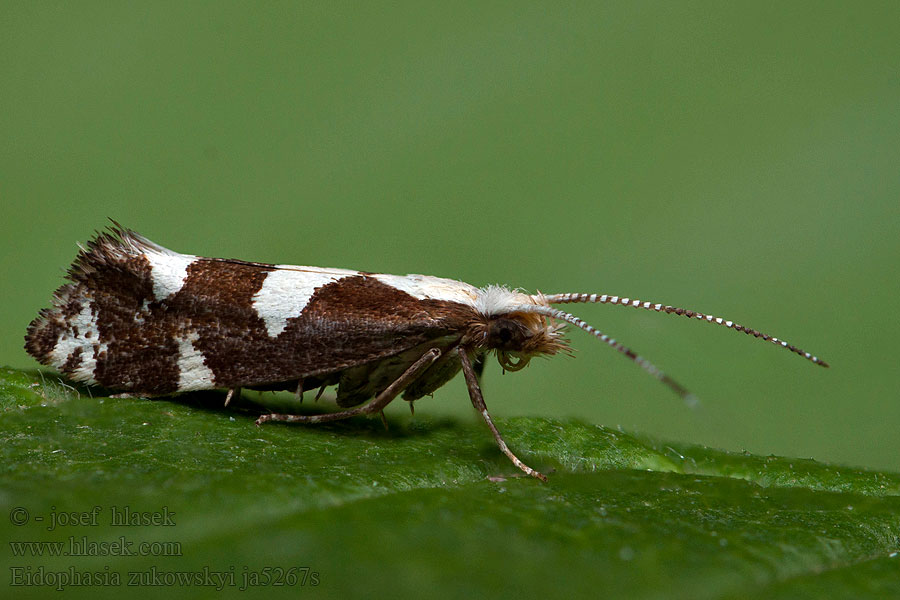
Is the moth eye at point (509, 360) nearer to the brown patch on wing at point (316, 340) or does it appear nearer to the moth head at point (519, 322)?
the moth head at point (519, 322)

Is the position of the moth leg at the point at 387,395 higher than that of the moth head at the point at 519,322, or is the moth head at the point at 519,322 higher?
the moth head at the point at 519,322

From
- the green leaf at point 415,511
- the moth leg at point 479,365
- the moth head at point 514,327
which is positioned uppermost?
the moth head at point 514,327

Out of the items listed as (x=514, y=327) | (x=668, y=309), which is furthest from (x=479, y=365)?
(x=668, y=309)

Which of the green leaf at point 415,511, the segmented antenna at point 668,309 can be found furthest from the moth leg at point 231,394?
the segmented antenna at point 668,309

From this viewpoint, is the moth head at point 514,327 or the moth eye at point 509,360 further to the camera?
the moth eye at point 509,360

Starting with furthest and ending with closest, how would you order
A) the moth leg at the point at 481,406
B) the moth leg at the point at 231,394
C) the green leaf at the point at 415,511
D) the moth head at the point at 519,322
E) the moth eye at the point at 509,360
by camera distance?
1. the moth eye at the point at 509,360
2. the moth head at the point at 519,322
3. the moth leg at the point at 231,394
4. the moth leg at the point at 481,406
5. the green leaf at the point at 415,511

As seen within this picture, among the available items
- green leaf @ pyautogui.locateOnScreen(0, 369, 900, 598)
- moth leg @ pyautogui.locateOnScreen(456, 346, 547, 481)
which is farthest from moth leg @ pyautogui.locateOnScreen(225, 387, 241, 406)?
moth leg @ pyautogui.locateOnScreen(456, 346, 547, 481)

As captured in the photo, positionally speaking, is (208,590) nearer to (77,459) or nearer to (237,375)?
(77,459)

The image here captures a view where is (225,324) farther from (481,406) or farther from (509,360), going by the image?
(509,360)

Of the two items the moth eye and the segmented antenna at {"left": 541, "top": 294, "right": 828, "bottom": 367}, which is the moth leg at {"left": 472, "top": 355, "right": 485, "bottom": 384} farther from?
the segmented antenna at {"left": 541, "top": 294, "right": 828, "bottom": 367}
